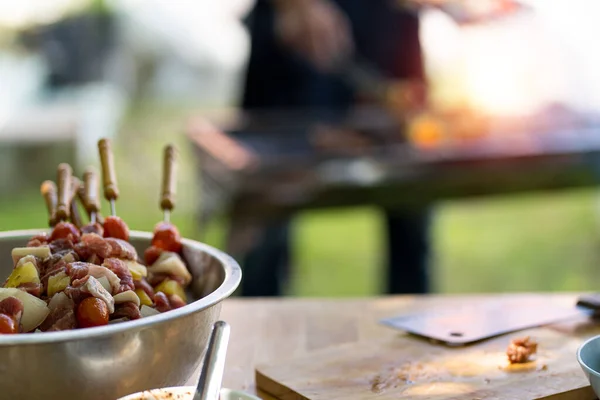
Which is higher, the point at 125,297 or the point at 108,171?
the point at 108,171

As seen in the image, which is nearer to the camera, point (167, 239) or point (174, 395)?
point (174, 395)

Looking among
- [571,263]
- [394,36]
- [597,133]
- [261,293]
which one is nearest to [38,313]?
[261,293]

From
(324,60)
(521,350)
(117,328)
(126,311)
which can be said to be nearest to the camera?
(117,328)

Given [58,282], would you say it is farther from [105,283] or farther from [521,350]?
[521,350]

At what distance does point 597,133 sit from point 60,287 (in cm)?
265

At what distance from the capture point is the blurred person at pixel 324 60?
3.48 m

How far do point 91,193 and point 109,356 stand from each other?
427 millimetres

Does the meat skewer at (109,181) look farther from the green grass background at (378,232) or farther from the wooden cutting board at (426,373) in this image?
the green grass background at (378,232)

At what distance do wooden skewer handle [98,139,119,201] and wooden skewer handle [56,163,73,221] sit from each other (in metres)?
0.05

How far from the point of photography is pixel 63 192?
1.24m

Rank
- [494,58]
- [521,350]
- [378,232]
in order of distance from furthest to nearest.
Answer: [494,58], [378,232], [521,350]

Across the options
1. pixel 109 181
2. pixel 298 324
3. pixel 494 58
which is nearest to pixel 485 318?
pixel 298 324

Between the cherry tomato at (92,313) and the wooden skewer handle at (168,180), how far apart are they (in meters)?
0.36

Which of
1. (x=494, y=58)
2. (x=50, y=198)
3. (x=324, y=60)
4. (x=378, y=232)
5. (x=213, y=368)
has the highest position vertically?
(x=494, y=58)
